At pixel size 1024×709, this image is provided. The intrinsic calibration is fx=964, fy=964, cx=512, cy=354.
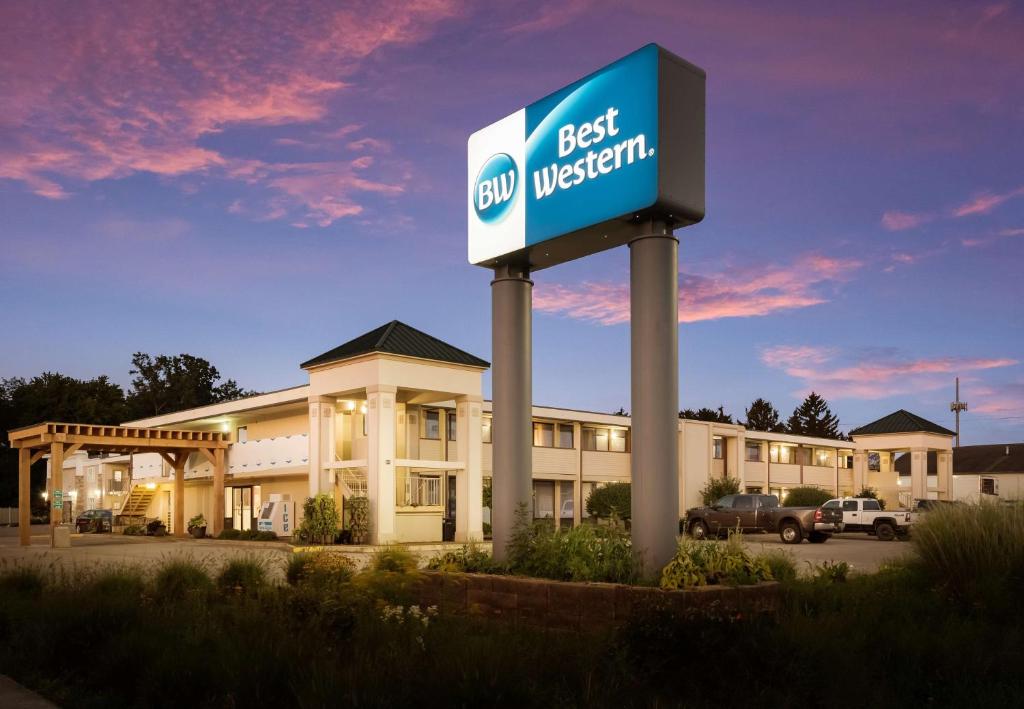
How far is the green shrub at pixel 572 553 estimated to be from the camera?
11000mm

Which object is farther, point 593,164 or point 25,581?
point 25,581

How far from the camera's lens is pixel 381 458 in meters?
32.0

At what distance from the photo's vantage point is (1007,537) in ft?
39.0

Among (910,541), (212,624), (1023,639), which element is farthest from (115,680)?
(910,541)

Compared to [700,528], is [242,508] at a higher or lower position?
higher

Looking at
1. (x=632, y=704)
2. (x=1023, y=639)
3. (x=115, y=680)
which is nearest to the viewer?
(x=632, y=704)

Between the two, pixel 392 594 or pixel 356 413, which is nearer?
pixel 392 594

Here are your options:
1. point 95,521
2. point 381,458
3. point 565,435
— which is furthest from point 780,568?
point 95,521

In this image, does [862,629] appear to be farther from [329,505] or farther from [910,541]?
[329,505]

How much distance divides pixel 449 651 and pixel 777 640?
2.71 meters

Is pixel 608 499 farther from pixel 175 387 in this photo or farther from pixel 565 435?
pixel 175 387

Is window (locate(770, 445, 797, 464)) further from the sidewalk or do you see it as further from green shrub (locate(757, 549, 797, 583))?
the sidewalk

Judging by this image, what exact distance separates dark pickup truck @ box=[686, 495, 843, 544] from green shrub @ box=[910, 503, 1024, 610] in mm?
21818

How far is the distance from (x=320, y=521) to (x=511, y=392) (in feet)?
68.1
